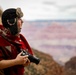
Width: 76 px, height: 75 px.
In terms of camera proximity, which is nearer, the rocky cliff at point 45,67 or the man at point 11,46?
the man at point 11,46

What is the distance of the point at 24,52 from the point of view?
100 cm

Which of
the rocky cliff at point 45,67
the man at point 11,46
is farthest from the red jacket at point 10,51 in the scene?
the rocky cliff at point 45,67

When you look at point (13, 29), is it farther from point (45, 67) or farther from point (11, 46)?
point (45, 67)

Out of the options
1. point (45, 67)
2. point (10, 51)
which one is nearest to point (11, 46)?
point (10, 51)

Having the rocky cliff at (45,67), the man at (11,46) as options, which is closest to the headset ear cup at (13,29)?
the man at (11,46)

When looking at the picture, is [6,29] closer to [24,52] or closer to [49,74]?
[24,52]

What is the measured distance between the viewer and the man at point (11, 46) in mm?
972

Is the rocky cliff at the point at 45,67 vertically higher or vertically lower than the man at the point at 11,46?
lower

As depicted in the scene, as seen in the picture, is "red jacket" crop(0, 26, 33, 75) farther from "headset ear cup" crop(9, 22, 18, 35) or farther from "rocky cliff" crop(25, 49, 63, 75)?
"rocky cliff" crop(25, 49, 63, 75)

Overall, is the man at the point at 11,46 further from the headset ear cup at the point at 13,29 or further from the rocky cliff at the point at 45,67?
the rocky cliff at the point at 45,67

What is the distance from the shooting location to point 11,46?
0.99 meters

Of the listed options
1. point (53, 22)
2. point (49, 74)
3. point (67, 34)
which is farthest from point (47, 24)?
point (49, 74)

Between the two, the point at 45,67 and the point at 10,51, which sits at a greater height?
the point at 10,51

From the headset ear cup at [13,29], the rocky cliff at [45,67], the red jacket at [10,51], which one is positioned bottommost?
the rocky cliff at [45,67]
